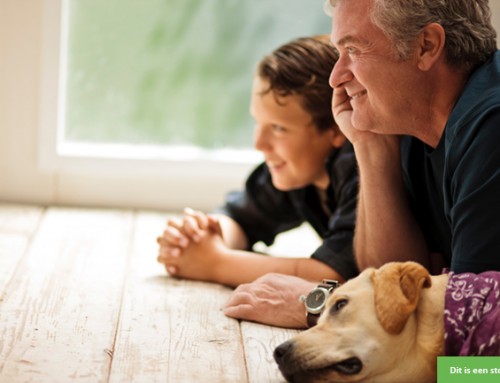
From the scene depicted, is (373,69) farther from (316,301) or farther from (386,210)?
(316,301)

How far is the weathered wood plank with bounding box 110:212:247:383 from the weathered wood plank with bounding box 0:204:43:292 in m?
0.28

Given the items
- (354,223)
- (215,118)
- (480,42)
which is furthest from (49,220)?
(480,42)

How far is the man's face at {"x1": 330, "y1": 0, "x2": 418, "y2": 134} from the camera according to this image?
172 centimetres

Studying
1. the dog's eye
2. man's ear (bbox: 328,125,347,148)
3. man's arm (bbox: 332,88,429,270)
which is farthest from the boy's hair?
the dog's eye

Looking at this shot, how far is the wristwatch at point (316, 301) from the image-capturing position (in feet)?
5.59

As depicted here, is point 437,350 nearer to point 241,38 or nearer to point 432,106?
point 432,106

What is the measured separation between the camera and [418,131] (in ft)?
5.86

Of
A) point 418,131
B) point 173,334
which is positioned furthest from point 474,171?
point 173,334

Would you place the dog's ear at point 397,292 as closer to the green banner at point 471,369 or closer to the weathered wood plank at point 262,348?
the green banner at point 471,369

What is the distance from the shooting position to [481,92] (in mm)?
1635

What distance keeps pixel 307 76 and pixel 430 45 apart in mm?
564

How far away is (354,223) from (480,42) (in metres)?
0.55

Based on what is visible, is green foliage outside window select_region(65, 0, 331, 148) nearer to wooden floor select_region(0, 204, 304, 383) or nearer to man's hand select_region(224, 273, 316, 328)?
wooden floor select_region(0, 204, 304, 383)

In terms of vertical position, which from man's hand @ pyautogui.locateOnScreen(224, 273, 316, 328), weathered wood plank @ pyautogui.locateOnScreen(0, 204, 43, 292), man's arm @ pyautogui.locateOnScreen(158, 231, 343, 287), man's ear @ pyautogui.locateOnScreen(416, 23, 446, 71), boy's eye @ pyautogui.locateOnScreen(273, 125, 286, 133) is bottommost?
weathered wood plank @ pyautogui.locateOnScreen(0, 204, 43, 292)
